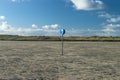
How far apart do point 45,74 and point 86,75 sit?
172cm

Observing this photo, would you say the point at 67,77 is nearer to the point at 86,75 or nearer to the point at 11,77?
the point at 86,75

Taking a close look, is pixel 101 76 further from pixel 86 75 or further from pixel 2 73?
pixel 2 73

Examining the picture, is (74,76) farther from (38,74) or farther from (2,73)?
(2,73)

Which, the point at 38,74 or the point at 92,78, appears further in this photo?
the point at 38,74

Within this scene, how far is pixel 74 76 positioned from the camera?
1149 centimetres

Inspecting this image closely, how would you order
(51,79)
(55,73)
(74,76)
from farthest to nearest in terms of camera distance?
1. (55,73)
2. (74,76)
3. (51,79)

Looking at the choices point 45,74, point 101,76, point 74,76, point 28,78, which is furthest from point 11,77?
point 101,76

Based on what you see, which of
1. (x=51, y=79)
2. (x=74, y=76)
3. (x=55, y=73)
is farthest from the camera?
(x=55, y=73)

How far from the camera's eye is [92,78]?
11031 mm

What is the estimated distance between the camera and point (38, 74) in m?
12.0

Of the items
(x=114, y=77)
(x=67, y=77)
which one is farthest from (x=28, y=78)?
(x=114, y=77)

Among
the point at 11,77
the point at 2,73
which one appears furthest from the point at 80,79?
the point at 2,73

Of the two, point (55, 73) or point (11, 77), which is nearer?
point (11, 77)

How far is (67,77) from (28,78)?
152 cm
